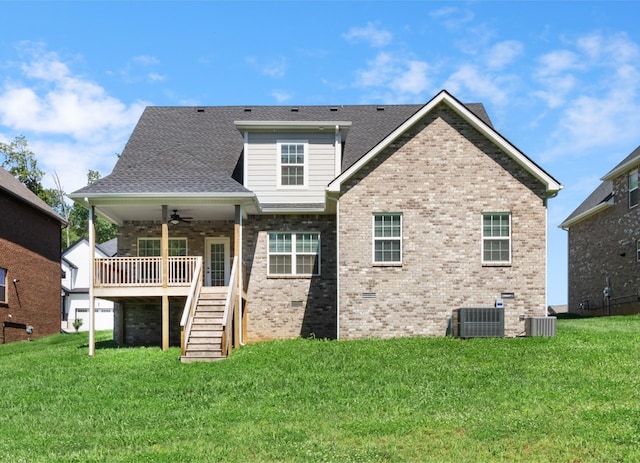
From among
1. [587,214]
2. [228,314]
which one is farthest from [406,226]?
[587,214]

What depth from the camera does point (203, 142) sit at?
26.2 meters

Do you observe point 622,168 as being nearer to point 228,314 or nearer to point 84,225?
point 228,314

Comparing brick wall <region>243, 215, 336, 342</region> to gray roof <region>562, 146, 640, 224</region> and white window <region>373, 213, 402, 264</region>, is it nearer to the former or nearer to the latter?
white window <region>373, 213, 402, 264</region>

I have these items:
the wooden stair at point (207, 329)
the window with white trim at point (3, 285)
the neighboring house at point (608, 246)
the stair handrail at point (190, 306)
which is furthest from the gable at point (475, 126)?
the window with white trim at point (3, 285)

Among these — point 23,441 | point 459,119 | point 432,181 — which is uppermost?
point 459,119

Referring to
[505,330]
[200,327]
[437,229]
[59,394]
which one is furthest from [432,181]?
[59,394]

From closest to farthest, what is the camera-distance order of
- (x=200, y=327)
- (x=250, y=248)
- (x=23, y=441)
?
1. (x=23, y=441)
2. (x=200, y=327)
3. (x=250, y=248)

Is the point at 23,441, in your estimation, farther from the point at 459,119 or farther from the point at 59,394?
the point at 459,119

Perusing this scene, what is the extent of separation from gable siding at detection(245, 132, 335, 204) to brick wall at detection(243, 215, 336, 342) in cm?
81

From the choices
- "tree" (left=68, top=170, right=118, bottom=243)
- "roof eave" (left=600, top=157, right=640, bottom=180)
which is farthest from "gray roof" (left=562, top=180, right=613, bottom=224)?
"tree" (left=68, top=170, right=118, bottom=243)

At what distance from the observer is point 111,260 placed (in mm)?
21281

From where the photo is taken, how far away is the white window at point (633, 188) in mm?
29438

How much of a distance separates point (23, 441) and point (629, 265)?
25.4 meters

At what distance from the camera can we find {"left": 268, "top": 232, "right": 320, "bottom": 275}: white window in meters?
23.4
